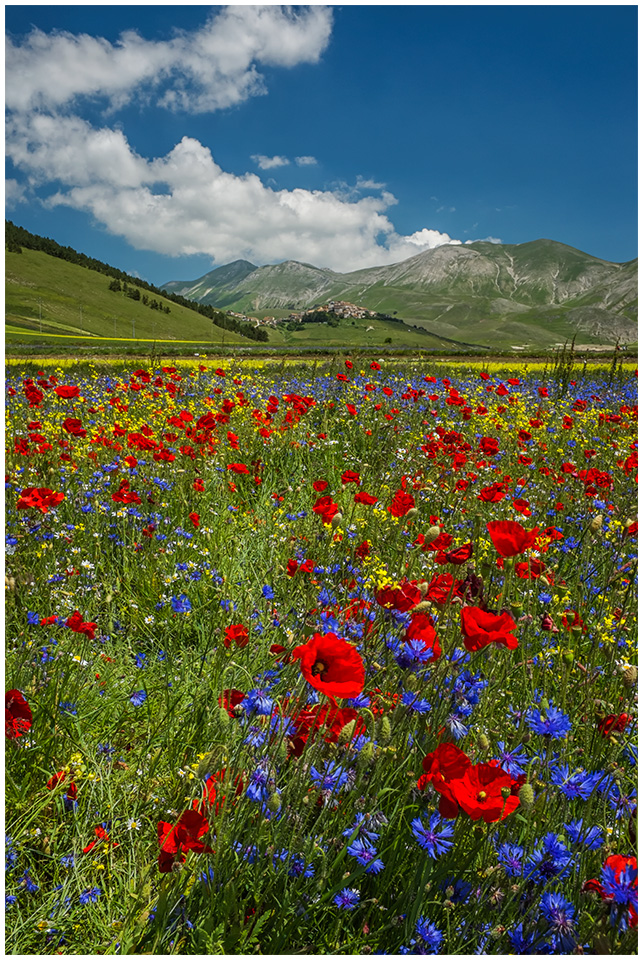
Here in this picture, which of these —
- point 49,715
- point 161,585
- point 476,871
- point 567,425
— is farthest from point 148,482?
point 567,425

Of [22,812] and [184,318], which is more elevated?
[184,318]

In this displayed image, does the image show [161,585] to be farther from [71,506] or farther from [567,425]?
[567,425]

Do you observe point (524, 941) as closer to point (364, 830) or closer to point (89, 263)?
point (364, 830)

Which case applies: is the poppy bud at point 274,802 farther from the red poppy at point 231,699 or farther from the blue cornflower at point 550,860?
the blue cornflower at point 550,860

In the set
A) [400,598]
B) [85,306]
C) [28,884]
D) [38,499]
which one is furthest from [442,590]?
[85,306]

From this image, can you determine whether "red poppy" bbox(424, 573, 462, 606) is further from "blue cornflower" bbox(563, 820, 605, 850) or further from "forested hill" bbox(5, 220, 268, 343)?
"forested hill" bbox(5, 220, 268, 343)

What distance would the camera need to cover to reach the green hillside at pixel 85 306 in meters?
108

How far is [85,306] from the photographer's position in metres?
120

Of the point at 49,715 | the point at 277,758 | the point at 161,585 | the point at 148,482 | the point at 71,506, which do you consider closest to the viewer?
the point at 277,758

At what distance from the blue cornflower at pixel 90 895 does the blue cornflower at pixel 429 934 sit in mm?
889

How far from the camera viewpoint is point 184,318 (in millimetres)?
136125

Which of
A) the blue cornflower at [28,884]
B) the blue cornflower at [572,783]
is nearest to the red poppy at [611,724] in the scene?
the blue cornflower at [572,783]

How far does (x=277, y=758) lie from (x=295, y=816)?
179mm

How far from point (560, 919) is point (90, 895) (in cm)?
127
